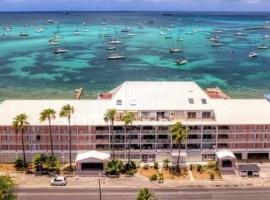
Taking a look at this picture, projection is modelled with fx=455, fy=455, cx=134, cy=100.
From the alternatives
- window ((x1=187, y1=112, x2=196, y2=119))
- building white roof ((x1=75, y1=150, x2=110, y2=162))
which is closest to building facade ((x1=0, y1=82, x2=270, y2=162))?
window ((x1=187, y1=112, x2=196, y2=119))

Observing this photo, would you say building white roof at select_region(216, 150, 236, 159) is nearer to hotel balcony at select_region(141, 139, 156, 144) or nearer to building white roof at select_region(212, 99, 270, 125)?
building white roof at select_region(212, 99, 270, 125)

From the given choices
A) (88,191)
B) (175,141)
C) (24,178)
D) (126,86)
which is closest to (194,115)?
(175,141)

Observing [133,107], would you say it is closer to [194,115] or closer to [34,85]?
[194,115]

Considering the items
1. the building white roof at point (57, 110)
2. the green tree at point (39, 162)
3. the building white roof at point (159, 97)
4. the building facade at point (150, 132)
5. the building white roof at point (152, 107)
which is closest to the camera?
the green tree at point (39, 162)

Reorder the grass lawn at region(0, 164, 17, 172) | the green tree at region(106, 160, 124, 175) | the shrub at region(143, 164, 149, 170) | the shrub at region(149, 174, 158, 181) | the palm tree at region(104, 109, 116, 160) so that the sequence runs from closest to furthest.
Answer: the shrub at region(149, 174, 158, 181)
the green tree at region(106, 160, 124, 175)
the palm tree at region(104, 109, 116, 160)
the grass lawn at region(0, 164, 17, 172)
the shrub at region(143, 164, 149, 170)

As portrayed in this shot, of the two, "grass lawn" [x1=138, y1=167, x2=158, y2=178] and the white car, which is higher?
"grass lawn" [x1=138, y1=167, x2=158, y2=178]

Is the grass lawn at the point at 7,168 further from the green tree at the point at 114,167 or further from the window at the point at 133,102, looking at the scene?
the window at the point at 133,102

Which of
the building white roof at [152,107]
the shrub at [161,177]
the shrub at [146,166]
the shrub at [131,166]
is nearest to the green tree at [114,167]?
the shrub at [131,166]
